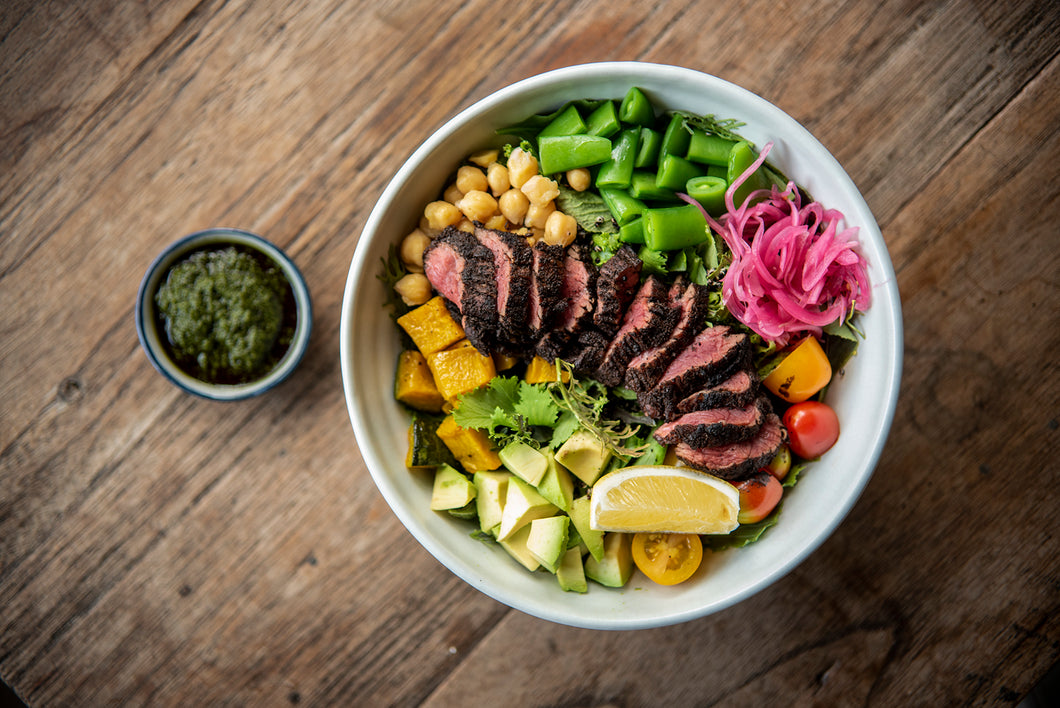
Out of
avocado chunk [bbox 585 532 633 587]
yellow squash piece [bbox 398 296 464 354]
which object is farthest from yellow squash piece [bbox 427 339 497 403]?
avocado chunk [bbox 585 532 633 587]

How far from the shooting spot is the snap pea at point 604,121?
7.34 feet

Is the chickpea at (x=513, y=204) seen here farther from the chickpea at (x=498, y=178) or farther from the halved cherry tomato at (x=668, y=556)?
the halved cherry tomato at (x=668, y=556)

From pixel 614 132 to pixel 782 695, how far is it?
2.31 m

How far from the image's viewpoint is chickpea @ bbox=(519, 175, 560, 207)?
2332 mm

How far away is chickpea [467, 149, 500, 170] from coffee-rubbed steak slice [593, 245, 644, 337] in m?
0.55

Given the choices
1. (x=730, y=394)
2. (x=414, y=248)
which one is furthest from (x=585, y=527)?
(x=414, y=248)

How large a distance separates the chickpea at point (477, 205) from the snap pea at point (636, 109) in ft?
1.72

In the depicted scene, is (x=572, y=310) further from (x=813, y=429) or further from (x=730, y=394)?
(x=813, y=429)

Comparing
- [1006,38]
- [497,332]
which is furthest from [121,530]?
[1006,38]

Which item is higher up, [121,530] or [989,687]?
[989,687]

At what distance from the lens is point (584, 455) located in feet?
7.45

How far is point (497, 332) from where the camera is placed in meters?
2.26

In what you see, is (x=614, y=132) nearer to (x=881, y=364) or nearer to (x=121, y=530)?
(x=881, y=364)

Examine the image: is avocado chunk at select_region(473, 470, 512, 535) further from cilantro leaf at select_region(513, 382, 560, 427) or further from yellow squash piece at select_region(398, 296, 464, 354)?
yellow squash piece at select_region(398, 296, 464, 354)
